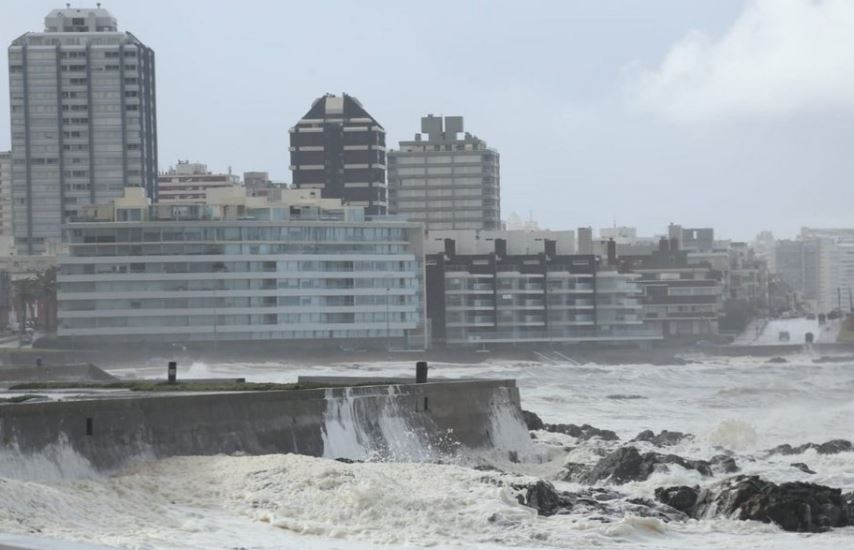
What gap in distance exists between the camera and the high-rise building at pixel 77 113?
138875mm

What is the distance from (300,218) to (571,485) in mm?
82606

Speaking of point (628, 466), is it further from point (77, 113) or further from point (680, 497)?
point (77, 113)

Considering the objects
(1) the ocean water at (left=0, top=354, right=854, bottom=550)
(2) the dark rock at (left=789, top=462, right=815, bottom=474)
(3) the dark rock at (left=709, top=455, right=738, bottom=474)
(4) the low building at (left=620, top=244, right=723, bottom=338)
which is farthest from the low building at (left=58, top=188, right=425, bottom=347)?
(1) the ocean water at (left=0, top=354, right=854, bottom=550)

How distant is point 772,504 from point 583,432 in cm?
2344

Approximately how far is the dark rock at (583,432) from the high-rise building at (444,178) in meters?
125

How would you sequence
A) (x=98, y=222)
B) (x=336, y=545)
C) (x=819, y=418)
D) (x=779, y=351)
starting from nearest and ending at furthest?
(x=336, y=545) → (x=819, y=418) → (x=98, y=222) → (x=779, y=351)

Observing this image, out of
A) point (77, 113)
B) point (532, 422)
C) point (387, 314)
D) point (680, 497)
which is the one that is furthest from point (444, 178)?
point (680, 497)

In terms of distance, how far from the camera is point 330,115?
14338 centimetres

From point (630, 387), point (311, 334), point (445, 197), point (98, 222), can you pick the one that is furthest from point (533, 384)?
point (445, 197)

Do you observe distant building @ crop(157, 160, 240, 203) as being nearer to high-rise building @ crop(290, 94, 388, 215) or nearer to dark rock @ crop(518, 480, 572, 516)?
high-rise building @ crop(290, 94, 388, 215)

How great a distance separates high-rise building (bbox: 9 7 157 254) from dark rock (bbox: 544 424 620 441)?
95.2m

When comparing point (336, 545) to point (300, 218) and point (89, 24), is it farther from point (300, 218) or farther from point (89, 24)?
point (89, 24)

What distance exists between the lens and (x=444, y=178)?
174375 millimetres

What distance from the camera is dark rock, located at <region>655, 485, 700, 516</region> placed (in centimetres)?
2391
